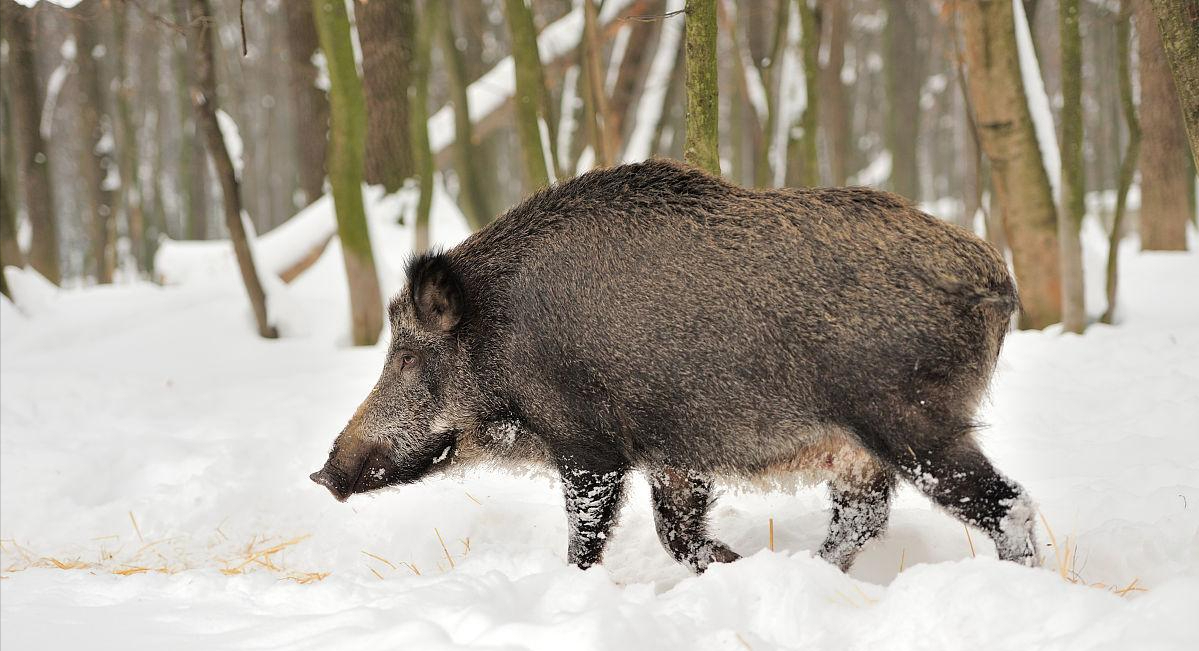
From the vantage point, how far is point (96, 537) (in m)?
4.47

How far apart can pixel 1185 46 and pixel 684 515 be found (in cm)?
228

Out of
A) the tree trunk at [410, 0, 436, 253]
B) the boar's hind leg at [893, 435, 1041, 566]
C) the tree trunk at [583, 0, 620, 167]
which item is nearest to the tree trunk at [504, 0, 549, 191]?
the tree trunk at [583, 0, 620, 167]

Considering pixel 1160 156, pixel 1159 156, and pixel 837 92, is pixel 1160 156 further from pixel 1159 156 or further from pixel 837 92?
pixel 837 92

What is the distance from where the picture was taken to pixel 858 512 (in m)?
3.52

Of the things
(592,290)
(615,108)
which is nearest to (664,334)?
(592,290)

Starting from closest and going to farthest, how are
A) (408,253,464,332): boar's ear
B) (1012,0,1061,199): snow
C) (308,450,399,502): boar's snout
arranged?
(408,253,464,332): boar's ear, (308,450,399,502): boar's snout, (1012,0,1061,199): snow

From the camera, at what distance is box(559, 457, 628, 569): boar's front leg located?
3311 millimetres

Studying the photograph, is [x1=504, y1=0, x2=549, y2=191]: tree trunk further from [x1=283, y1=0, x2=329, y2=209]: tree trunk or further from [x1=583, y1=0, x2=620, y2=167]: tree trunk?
[x1=283, y1=0, x2=329, y2=209]: tree trunk

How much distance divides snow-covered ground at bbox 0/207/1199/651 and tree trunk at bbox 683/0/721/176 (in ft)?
5.15

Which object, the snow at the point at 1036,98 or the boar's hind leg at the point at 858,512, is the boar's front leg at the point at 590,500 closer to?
the boar's hind leg at the point at 858,512

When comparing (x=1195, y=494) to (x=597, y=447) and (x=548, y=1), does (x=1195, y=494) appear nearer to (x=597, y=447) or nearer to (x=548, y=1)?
(x=597, y=447)

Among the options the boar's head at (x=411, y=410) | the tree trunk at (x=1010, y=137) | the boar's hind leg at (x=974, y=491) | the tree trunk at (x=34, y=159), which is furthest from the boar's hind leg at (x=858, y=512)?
the tree trunk at (x=34, y=159)

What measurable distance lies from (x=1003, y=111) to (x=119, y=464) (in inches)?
242

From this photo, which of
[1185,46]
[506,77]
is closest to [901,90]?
[506,77]
